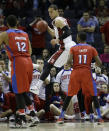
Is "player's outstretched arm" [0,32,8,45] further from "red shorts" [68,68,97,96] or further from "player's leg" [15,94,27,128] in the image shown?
"red shorts" [68,68,97,96]

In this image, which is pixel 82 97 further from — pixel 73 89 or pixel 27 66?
pixel 27 66

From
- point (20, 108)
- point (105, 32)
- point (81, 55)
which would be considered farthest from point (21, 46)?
point (105, 32)

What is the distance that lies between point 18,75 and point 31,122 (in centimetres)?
102

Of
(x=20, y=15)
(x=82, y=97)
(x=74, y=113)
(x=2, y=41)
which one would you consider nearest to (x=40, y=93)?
(x=74, y=113)

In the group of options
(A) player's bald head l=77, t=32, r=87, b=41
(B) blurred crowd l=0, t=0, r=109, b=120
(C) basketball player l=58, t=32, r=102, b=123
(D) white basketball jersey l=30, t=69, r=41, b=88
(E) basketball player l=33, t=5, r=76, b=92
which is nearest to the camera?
(C) basketball player l=58, t=32, r=102, b=123

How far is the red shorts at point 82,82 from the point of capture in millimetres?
9781

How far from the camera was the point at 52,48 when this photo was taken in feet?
49.4

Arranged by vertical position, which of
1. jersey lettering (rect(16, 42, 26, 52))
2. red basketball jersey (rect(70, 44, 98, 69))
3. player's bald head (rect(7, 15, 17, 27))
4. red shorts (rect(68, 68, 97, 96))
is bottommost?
red shorts (rect(68, 68, 97, 96))

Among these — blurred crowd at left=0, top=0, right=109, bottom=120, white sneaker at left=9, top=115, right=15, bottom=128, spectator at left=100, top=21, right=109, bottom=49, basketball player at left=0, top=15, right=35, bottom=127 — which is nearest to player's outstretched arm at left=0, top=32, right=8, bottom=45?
basketball player at left=0, top=15, right=35, bottom=127

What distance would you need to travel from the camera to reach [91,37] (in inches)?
615

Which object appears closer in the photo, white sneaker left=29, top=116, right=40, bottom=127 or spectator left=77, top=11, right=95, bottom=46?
white sneaker left=29, top=116, right=40, bottom=127

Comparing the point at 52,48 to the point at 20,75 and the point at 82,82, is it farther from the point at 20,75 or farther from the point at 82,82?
the point at 20,75

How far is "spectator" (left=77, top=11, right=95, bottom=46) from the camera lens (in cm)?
1555

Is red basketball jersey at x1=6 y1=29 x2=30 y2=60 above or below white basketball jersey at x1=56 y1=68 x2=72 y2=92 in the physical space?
above
